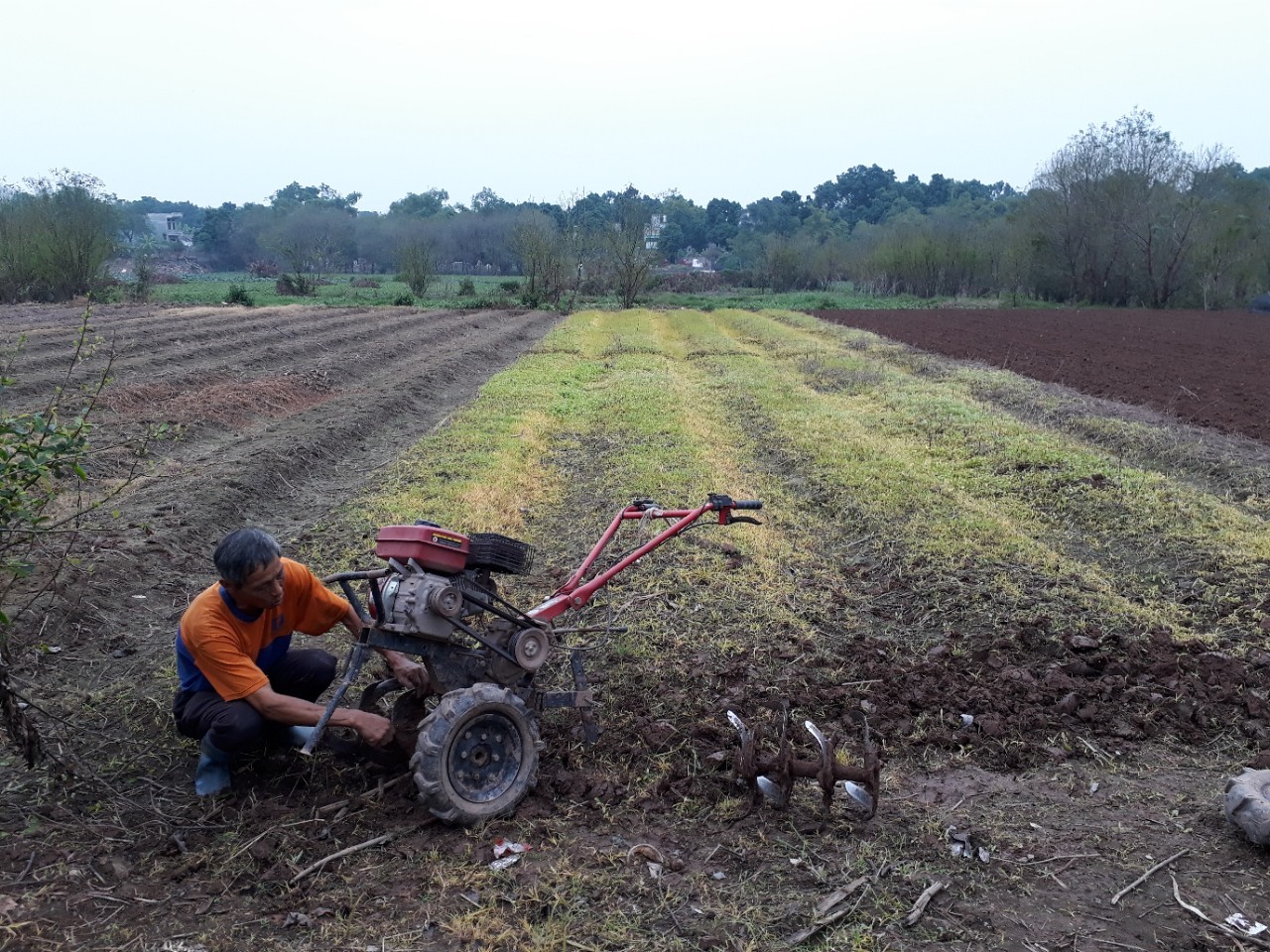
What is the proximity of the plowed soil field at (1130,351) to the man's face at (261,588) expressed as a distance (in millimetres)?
13347

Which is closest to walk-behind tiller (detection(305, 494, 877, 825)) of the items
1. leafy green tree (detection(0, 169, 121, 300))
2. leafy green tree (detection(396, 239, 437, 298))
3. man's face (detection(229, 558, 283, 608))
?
man's face (detection(229, 558, 283, 608))

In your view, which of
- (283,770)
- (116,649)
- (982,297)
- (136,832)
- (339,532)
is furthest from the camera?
(982,297)

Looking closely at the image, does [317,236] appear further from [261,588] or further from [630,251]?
[261,588]

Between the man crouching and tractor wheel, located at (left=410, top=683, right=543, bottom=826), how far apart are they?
0.98 feet

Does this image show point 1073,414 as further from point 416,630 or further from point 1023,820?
point 416,630

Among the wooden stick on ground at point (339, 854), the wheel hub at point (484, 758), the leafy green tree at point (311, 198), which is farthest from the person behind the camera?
the leafy green tree at point (311, 198)

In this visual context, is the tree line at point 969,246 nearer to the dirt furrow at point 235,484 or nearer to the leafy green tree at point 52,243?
the leafy green tree at point 52,243

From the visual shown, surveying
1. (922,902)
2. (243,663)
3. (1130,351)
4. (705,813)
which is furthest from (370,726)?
(1130,351)

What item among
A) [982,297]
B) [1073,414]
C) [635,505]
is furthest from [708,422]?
[982,297]

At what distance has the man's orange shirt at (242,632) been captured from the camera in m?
4.12

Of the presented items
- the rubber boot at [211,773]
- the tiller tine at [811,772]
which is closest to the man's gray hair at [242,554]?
the rubber boot at [211,773]

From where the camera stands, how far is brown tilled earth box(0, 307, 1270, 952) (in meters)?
3.46

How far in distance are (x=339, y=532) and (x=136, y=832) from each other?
4337 mm

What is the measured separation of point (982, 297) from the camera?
6712 centimetres
